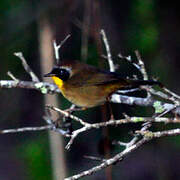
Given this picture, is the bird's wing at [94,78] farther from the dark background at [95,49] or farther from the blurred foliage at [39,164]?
the blurred foliage at [39,164]

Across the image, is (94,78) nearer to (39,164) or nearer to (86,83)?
(86,83)

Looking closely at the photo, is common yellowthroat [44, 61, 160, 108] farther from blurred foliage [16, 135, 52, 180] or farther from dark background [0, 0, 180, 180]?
blurred foliage [16, 135, 52, 180]

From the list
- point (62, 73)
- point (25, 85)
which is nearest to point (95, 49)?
point (62, 73)

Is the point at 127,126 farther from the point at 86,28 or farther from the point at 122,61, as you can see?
the point at 86,28

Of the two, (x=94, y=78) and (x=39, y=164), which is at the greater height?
(x=94, y=78)

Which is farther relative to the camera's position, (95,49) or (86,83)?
(95,49)

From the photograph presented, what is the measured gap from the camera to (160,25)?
5508 millimetres

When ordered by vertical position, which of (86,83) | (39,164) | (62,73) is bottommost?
(39,164)

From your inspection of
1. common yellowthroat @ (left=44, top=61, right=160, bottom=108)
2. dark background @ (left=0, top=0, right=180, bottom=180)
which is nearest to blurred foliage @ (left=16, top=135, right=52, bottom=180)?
dark background @ (left=0, top=0, right=180, bottom=180)

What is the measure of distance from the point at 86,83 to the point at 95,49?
48.7 inches

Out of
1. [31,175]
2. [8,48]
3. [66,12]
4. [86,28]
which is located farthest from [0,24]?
[31,175]

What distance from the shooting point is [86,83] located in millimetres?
4051

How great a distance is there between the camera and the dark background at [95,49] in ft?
17.1

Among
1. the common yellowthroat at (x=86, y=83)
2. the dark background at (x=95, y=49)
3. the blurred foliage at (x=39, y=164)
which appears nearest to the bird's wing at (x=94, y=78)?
the common yellowthroat at (x=86, y=83)
